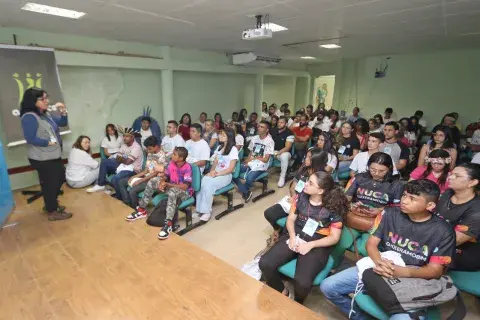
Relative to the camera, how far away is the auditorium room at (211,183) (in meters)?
1.76

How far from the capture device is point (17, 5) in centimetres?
277

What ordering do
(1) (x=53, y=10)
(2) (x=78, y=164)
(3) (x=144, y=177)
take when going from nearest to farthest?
(1) (x=53, y=10), (3) (x=144, y=177), (2) (x=78, y=164)

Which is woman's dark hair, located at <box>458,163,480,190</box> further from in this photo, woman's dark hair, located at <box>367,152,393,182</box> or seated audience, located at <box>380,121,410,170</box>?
seated audience, located at <box>380,121,410,170</box>

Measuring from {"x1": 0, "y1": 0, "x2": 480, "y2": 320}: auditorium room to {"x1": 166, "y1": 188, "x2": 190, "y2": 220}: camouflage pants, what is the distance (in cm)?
2

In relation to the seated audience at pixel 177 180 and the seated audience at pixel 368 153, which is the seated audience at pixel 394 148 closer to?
the seated audience at pixel 368 153

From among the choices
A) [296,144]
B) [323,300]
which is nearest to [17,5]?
[323,300]

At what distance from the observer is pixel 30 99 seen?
103 inches

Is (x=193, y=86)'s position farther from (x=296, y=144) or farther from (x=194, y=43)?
(x=296, y=144)

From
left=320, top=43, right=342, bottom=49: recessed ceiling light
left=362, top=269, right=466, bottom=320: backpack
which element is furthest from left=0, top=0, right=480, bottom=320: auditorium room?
left=320, top=43, right=342, bottom=49: recessed ceiling light

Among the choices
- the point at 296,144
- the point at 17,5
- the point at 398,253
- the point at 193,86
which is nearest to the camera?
the point at 398,253

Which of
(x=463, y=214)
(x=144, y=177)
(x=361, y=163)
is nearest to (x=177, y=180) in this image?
(x=144, y=177)

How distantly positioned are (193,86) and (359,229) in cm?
546

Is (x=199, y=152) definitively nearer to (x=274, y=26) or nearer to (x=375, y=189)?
(x=274, y=26)

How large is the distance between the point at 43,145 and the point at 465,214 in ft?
12.5
